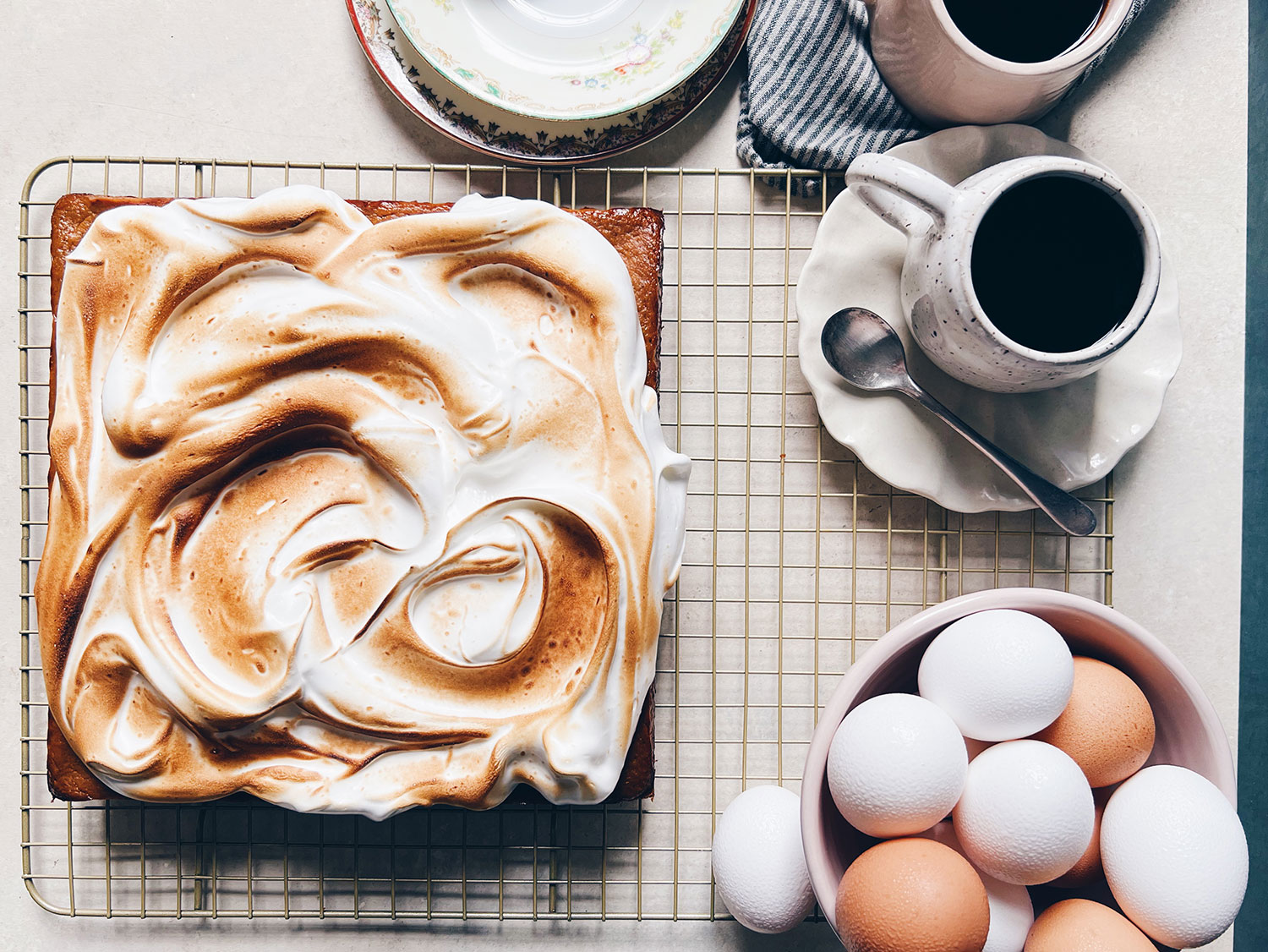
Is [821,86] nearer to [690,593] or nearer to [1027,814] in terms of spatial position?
[690,593]

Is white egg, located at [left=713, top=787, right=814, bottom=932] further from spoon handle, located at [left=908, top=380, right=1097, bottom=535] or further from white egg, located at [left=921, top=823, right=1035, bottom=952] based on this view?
spoon handle, located at [left=908, top=380, right=1097, bottom=535]

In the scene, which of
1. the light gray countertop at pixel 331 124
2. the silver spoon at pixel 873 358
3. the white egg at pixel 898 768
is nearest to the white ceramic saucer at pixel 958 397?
the silver spoon at pixel 873 358

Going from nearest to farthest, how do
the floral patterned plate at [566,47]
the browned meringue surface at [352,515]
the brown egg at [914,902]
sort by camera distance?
the brown egg at [914,902] → the browned meringue surface at [352,515] → the floral patterned plate at [566,47]

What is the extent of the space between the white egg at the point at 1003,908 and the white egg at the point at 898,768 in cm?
5

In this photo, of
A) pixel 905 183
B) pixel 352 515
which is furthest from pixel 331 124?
pixel 905 183

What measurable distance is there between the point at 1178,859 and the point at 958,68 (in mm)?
→ 674

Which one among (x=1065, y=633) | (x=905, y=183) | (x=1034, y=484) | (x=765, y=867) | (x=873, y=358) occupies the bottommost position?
(x=765, y=867)

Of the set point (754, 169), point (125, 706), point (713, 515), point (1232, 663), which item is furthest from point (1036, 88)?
point (125, 706)

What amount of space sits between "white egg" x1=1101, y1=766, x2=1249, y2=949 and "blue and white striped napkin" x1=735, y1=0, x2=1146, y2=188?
2.08 feet

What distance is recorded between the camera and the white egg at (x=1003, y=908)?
0.71 m

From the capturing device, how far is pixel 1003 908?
2.34 feet

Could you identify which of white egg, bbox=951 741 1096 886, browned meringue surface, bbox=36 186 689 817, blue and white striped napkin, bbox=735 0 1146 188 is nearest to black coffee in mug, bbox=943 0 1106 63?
blue and white striped napkin, bbox=735 0 1146 188

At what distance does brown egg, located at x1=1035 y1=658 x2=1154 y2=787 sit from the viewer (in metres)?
0.71

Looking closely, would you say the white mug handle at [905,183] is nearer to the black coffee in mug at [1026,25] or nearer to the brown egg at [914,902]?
the black coffee in mug at [1026,25]
